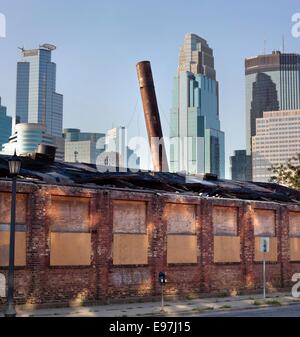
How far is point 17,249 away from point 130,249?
595 cm

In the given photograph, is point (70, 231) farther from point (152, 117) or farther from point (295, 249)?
point (152, 117)

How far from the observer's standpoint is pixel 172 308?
27234 mm

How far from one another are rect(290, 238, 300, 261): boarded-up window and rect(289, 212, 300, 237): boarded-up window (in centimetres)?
37

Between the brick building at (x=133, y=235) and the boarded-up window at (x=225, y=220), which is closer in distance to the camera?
the brick building at (x=133, y=235)

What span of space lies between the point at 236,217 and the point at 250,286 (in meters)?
3.92

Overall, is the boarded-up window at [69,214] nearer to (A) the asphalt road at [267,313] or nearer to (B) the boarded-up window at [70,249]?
(B) the boarded-up window at [70,249]

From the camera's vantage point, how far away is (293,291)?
121 ft

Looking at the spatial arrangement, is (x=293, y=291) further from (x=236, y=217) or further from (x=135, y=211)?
(x=135, y=211)

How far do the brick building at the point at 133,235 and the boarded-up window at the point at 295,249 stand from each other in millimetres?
60

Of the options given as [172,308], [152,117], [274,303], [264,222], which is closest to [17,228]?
[172,308]

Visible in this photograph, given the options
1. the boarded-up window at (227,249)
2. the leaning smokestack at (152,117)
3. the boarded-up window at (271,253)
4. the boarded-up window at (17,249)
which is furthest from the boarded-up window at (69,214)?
the leaning smokestack at (152,117)

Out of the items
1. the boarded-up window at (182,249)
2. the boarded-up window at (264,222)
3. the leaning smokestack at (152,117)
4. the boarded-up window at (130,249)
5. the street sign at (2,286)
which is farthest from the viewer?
the leaning smokestack at (152,117)

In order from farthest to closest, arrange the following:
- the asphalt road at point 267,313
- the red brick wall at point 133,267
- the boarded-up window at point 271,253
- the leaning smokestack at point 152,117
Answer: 1. the leaning smokestack at point 152,117
2. the boarded-up window at point 271,253
3. the red brick wall at point 133,267
4. the asphalt road at point 267,313

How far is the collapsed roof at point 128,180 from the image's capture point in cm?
2947
